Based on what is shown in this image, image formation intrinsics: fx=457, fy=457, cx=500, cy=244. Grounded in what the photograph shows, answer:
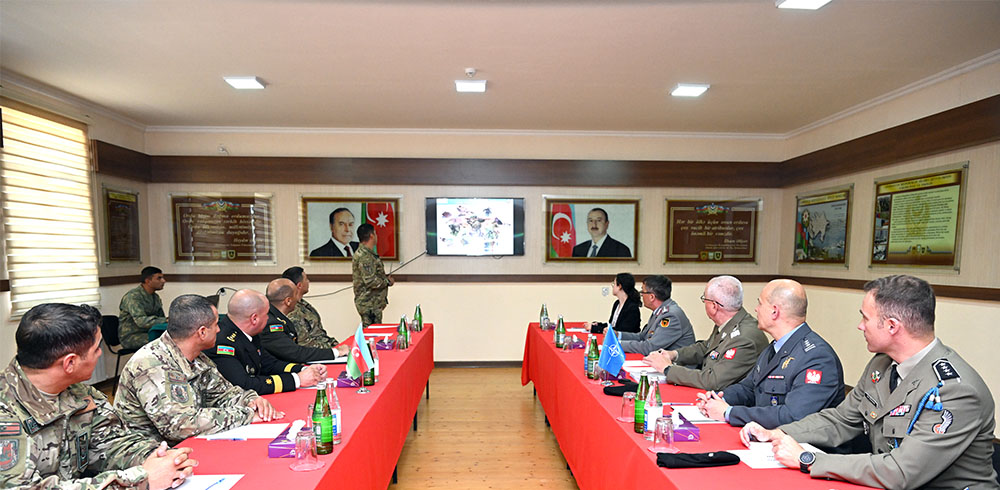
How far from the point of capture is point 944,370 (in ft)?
4.55

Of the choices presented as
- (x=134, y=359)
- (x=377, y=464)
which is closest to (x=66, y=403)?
(x=134, y=359)

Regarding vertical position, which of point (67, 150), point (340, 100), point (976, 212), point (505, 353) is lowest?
point (505, 353)

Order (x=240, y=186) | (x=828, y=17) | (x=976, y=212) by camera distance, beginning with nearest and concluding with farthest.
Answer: (x=828, y=17)
(x=976, y=212)
(x=240, y=186)

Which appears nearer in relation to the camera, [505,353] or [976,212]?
[976,212]

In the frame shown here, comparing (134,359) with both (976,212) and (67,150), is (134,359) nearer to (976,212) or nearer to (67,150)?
(67,150)

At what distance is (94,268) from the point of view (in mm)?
4527

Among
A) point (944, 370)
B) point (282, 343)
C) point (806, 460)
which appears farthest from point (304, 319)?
point (944, 370)

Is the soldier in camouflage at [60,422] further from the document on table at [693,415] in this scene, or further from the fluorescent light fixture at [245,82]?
the fluorescent light fixture at [245,82]

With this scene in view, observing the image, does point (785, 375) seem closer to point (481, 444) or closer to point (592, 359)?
point (592, 359)

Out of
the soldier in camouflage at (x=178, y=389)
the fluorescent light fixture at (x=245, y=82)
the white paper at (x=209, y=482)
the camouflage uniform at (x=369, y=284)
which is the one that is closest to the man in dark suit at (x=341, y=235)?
the camouflage uniform at (x=369, y=284)

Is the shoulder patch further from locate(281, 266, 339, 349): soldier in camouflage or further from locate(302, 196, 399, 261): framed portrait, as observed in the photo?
locate(302, 196, 399, 261): framed portrait

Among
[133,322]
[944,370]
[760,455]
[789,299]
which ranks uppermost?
[789,299]

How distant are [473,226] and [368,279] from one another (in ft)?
4.76

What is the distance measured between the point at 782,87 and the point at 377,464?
14.1 ft
